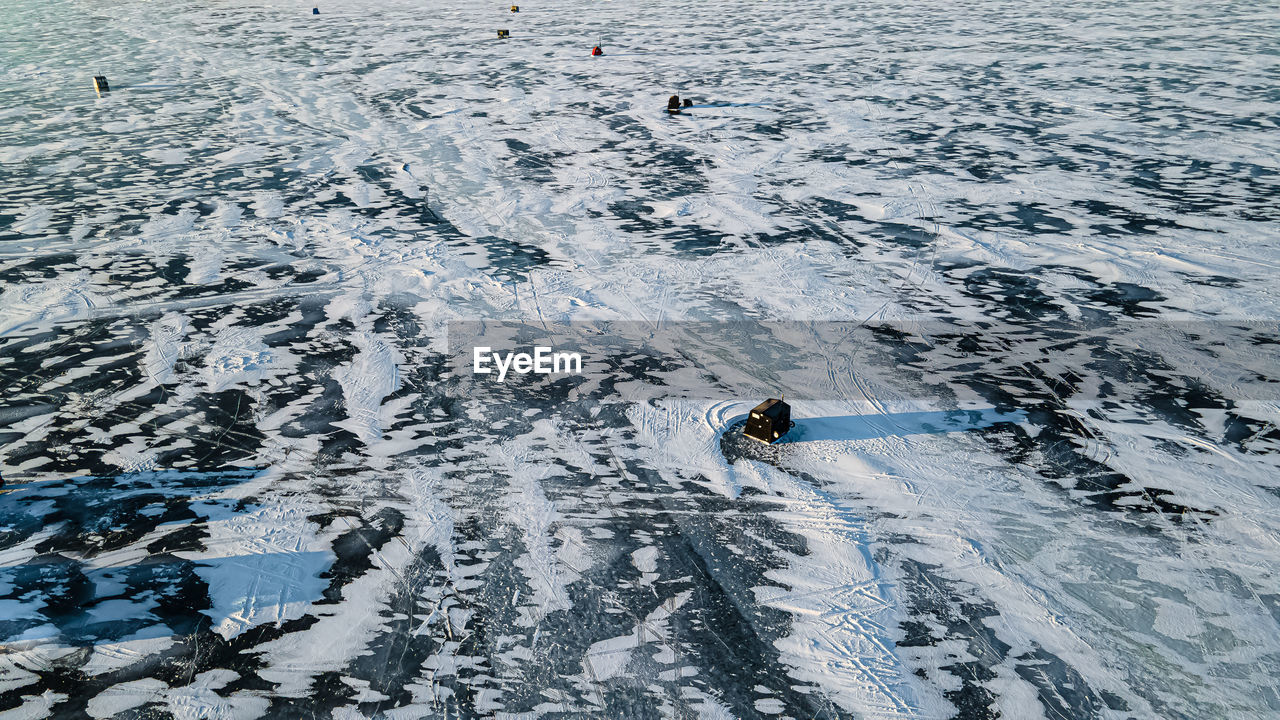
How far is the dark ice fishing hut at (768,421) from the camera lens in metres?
3.72

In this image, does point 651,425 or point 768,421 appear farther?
point 651,425

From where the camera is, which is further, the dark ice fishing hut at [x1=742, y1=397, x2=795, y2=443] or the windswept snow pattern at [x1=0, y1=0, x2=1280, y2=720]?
the dark ice fishing hut at [x1=742, y1=397, x2=795, y2=443]

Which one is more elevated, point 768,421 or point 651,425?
point 768,421

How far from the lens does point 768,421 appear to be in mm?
3707

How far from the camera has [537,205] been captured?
6816 millimetres

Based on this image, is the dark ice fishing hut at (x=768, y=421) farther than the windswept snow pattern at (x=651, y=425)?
Yes

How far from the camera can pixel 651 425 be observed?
13.0ft

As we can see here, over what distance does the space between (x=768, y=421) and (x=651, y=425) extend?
0.63 meters

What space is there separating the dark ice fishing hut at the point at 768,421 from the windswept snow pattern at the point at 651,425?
0.13m

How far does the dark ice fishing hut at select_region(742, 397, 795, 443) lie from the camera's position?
372 cm

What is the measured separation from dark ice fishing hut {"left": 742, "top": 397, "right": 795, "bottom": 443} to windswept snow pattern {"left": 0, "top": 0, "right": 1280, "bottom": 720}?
0.43 ft

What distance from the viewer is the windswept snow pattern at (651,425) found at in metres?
2.69

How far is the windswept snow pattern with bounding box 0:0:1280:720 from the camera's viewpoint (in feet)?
8.82

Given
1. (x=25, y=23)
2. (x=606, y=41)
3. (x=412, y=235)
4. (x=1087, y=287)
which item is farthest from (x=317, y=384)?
(x=25, y=23)
